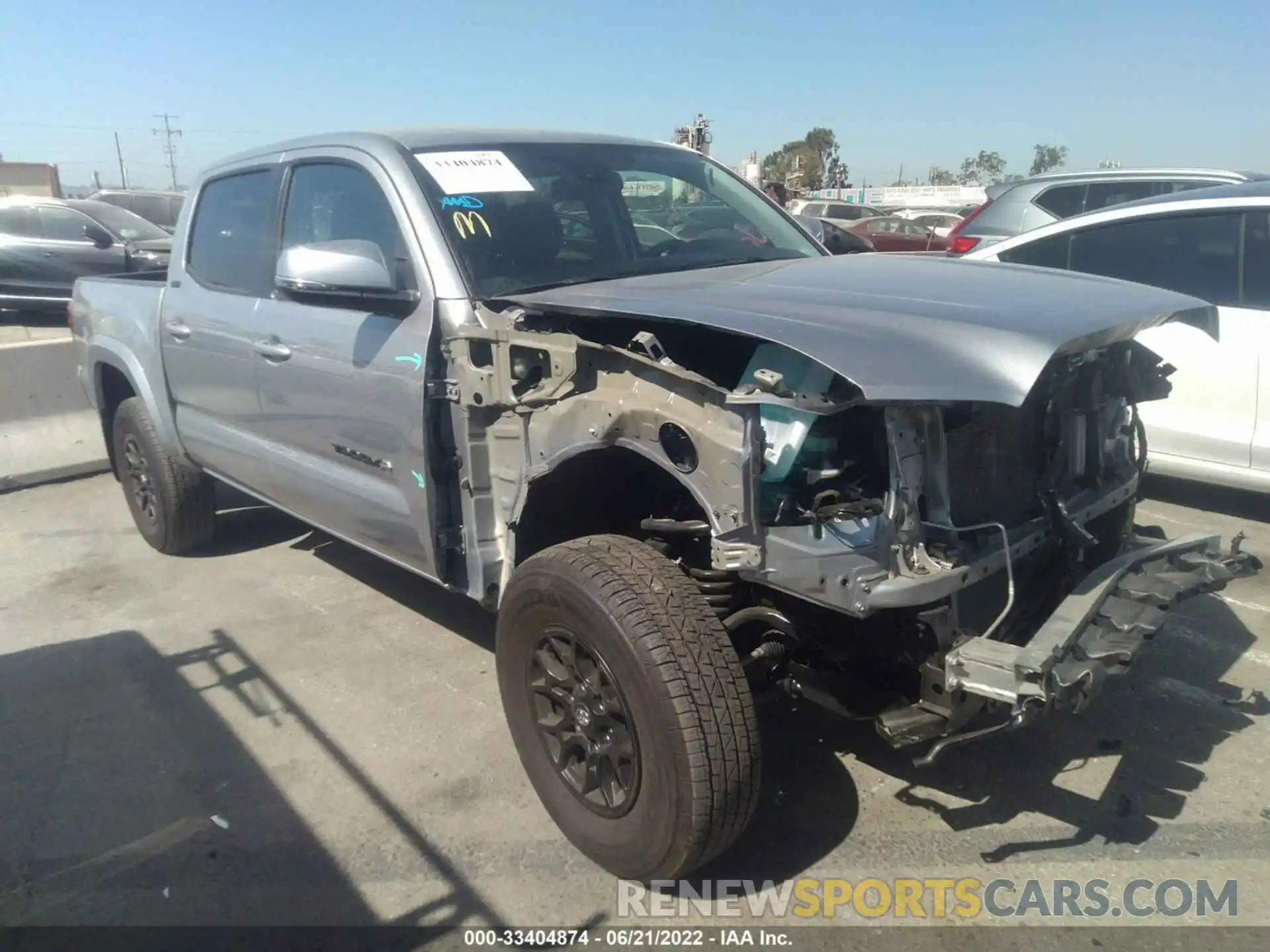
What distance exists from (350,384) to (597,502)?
3.19 ft

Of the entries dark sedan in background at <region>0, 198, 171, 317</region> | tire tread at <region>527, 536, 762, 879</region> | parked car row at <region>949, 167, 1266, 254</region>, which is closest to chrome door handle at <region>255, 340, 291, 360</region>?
tire tread at <region>527, 536, 762, 879</region>

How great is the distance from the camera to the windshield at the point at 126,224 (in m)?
14.5

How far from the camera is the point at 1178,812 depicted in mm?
2916

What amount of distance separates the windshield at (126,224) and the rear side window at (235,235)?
11.1 metres

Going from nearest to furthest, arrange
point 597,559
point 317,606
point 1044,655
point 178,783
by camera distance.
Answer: point 1044,655 → point 597,559 → point 178,783 → point 317,606

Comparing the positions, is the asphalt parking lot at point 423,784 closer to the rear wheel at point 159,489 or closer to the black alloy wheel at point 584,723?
the black alloy wheel at point 584,723

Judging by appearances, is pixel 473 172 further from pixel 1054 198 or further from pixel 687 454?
pixel 1054 198

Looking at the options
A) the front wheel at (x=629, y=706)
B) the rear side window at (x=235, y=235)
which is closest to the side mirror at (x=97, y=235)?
the rear side window at (x=235, y=235)

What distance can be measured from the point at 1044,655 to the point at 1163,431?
3238mm

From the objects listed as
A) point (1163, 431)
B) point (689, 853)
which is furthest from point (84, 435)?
point (1163, 431)

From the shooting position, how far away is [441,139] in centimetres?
361

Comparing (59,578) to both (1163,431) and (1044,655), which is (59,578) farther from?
(1163,431)

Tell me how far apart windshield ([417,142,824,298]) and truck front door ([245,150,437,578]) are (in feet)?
0.68

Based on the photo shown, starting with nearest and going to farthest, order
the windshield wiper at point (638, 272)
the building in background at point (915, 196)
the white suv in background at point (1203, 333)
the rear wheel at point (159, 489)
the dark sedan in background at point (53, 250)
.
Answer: the windshield wiper at point (638, 272) < the white suv in background at point (1203, 333) < the rear wheel at point (159, 489) < the dark sedan in background at point (53, 250) < the building in background at point (915, 196)
